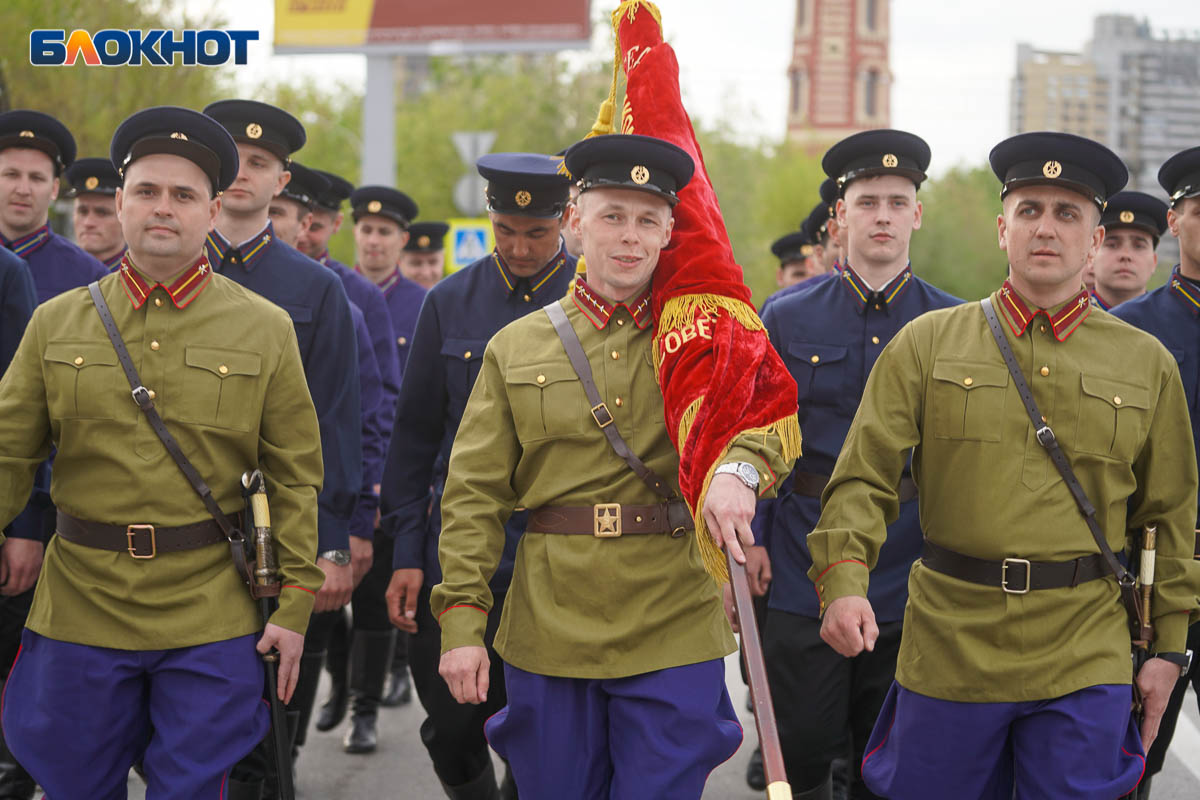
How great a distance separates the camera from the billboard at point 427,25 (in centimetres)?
2352

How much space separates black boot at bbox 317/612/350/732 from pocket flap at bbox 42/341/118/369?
366cm

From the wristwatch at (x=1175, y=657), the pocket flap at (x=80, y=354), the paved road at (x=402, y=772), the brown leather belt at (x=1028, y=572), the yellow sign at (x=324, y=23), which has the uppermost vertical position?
the yellow sign at (x=324, y=23)

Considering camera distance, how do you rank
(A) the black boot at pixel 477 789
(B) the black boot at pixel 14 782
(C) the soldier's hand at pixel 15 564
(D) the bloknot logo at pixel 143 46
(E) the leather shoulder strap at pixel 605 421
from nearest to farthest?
(E) the leather shoulder strap at pixel 605 421 < (C) the soldier's hand at pixel 15 564 < (A) the black boot at pixel 477 789 < (B) the black boot at pixel 14 782 < (D) the bloknot logo at pixel 143 46

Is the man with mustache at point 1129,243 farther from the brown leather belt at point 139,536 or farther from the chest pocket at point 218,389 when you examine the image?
the brown leather belt at point 139,536

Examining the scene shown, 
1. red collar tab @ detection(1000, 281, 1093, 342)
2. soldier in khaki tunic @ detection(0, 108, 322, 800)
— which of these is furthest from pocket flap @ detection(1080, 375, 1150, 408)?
soldier in khaki tunic @ detection(0, 108, 322, 800)

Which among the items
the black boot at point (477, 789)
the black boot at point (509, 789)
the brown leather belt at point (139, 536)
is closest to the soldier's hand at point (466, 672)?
the brown leather belt at point (139, 536)

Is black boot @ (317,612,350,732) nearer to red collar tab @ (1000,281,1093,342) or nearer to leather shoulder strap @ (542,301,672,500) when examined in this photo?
leather shoulder strap @ (542,301,672,500)

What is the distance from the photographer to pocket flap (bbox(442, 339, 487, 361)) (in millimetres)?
5492

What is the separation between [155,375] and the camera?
4.36m

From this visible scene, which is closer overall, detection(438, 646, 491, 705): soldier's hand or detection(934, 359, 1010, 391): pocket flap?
detection(438, 646, 491, 705): soldier's hand

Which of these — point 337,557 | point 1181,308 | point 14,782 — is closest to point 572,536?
point 337,557

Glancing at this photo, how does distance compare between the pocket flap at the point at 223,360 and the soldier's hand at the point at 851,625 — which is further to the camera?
the pocket flap at the point at 223,360

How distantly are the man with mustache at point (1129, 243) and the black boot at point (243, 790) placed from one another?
4499 mm

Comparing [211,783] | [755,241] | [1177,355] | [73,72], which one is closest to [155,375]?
[211,783]
